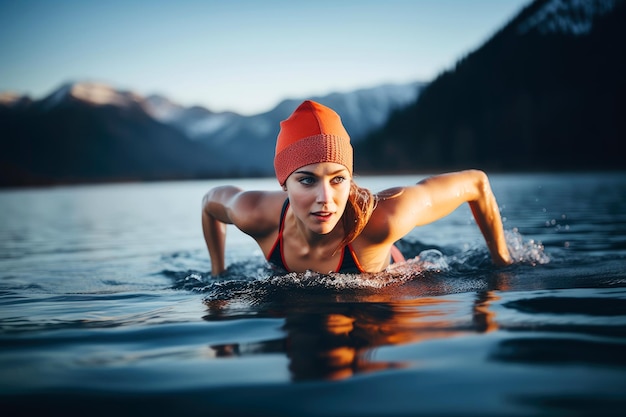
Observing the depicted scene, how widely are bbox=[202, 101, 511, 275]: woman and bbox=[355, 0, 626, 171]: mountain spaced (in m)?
73.5

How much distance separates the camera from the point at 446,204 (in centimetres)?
483

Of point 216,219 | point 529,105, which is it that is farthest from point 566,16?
point 216,219

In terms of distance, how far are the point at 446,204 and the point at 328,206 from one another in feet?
4.84

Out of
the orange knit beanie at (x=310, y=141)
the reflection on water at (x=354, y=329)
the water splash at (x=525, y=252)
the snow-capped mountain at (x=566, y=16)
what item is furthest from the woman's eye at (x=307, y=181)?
the snow-capped mountain at (x=566, y=16)

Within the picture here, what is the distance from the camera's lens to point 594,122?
7781 centimetres

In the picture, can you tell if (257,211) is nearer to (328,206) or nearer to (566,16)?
(328,206)

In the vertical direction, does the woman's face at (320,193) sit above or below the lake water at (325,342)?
above

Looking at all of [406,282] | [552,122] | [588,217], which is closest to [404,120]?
[552,122]

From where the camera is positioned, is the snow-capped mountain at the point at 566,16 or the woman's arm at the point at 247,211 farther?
the snow-capped mountain at the point at 566,16

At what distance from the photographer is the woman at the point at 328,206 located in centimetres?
404

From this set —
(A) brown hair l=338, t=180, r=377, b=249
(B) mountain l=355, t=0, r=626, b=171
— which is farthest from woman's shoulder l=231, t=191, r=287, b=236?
(B) mountain l=355, t=0, r=626, b=171

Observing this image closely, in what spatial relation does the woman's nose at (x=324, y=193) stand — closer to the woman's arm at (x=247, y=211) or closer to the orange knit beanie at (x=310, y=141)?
the orange knit beanie at (x=310, y=141)

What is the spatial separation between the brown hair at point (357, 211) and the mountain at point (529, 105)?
74392 millimetres

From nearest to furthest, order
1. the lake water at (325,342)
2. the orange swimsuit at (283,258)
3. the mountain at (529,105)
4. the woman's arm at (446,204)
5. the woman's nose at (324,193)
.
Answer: the lake water at (325,342) < the woman's nose at (324,193) < the woman's arm at (446,204) < the orange swimsuit at (283,258) < the mountain at (529,105)
